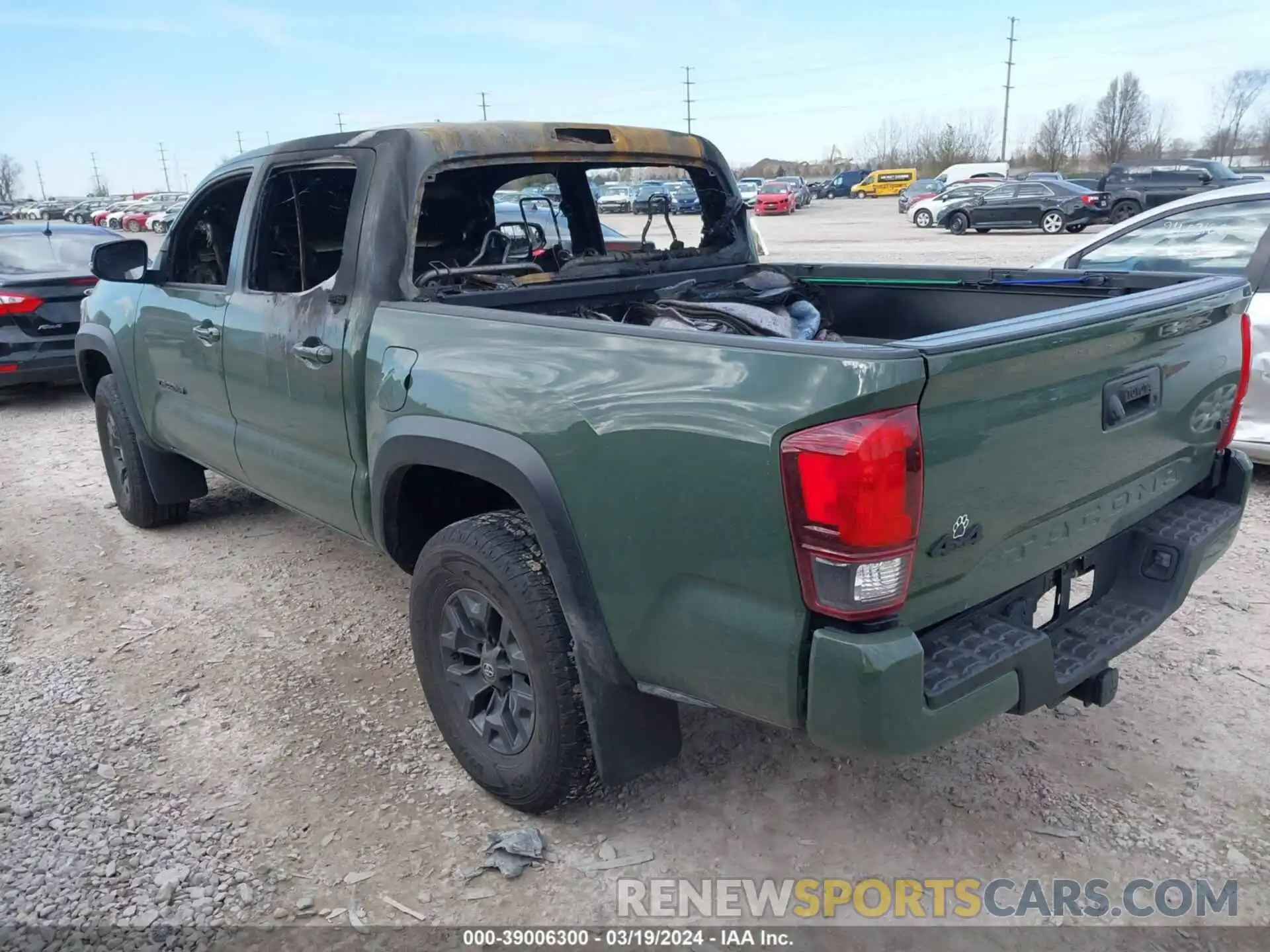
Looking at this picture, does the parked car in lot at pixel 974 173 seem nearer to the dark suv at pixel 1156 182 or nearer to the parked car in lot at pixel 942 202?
the parked car in lot at pixel 942 202

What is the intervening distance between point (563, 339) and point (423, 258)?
1.37m

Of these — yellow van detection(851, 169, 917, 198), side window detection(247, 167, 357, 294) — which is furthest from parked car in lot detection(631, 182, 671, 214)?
yellow van detection(851, 169, 917, 198)

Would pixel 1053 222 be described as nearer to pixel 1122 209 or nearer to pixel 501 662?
pixel 1122 209

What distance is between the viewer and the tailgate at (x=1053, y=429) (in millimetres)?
2078

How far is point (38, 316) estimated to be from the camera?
8602 millimetres

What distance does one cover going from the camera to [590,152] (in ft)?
12.8

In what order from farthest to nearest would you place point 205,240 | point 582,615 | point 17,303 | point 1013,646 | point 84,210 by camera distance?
point 84,210 < point 17,303 < point 205,240 < point 582,615 < point 1013,646

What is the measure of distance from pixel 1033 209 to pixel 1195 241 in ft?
82.1

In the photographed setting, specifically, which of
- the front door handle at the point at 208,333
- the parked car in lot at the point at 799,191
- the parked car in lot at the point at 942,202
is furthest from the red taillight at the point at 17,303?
the parked car in lot at the point at 799,191

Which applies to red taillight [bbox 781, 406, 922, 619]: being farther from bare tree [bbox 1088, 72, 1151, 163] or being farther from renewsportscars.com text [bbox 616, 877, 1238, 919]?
bare tree [bbox 1088, 72, 1151, 163]

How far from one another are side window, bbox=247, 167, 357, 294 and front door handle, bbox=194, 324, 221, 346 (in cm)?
29

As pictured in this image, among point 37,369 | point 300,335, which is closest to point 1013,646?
point 300,335

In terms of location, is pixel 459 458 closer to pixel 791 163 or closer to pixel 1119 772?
pixel 1119 772

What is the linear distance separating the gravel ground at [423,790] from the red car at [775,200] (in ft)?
143
